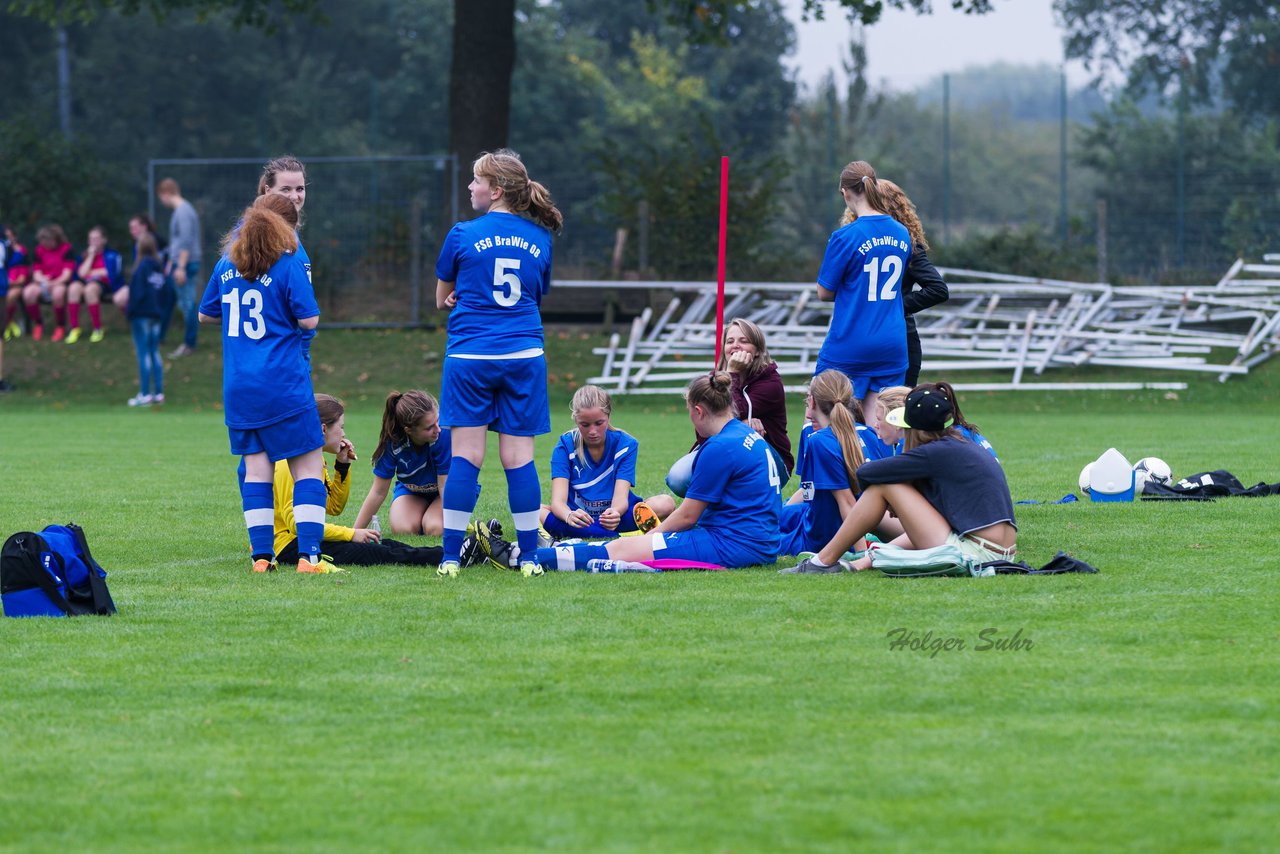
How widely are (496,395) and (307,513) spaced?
1.07 meters

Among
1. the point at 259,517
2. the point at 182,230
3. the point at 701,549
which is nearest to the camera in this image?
the point at 701,549

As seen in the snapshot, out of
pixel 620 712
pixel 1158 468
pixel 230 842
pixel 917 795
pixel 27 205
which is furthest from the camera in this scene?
pixel 27 205

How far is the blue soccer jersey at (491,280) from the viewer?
700 centimetres

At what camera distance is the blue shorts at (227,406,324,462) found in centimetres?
727

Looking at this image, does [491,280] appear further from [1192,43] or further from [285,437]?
[1192,43]

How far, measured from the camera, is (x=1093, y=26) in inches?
1695

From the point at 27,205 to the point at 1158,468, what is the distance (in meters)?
22.4

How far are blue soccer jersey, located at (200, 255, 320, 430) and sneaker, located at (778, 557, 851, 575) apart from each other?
7.62 ft

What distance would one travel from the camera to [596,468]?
8.41m

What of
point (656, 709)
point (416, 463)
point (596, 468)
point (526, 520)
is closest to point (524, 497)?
point (526, 520)

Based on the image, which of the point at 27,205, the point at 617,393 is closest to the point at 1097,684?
the point at 617,393

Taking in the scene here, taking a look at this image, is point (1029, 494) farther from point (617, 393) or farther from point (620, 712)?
point (617, 393)

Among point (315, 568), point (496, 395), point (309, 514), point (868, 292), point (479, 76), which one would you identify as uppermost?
point (479, 76)

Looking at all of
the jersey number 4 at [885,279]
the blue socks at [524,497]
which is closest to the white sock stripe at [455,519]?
the blue socks at [524,497]
